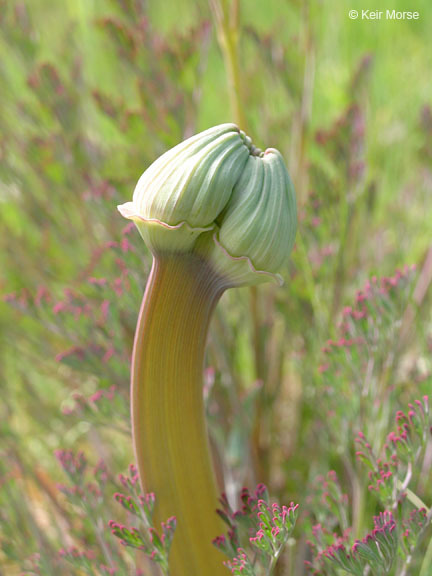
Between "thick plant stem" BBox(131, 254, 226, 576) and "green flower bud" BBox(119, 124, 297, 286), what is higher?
"green flower bud" BBox(119, 124, 297, 286)

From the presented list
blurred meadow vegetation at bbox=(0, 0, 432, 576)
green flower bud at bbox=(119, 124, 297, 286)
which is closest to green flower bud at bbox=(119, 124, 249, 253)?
green flower bud at bbox=(119, 124, 297, 286)

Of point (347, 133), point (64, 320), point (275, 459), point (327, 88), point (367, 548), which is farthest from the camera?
point (327, 88)

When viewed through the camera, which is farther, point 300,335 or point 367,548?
point 300,335

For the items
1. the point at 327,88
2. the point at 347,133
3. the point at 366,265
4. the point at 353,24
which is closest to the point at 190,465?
the point at 347,133

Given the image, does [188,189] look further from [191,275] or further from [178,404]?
[178,404]

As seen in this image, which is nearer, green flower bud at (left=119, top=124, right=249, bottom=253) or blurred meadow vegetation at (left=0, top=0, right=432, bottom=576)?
green flower bud at (left=119, top=124, right=249, bottom=253)

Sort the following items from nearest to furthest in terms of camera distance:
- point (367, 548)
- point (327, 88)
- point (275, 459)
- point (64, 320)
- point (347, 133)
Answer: point (367, 548)
point (64, 320)
point (347, 133)
point (275, 459)
point (327, 88)

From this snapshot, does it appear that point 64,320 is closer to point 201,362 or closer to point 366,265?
point 201,362

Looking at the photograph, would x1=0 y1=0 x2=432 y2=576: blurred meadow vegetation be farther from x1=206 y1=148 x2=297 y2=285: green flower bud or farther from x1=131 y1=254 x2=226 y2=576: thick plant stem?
x1=206 y1=148 x2=297 y2=285: green flower bud
